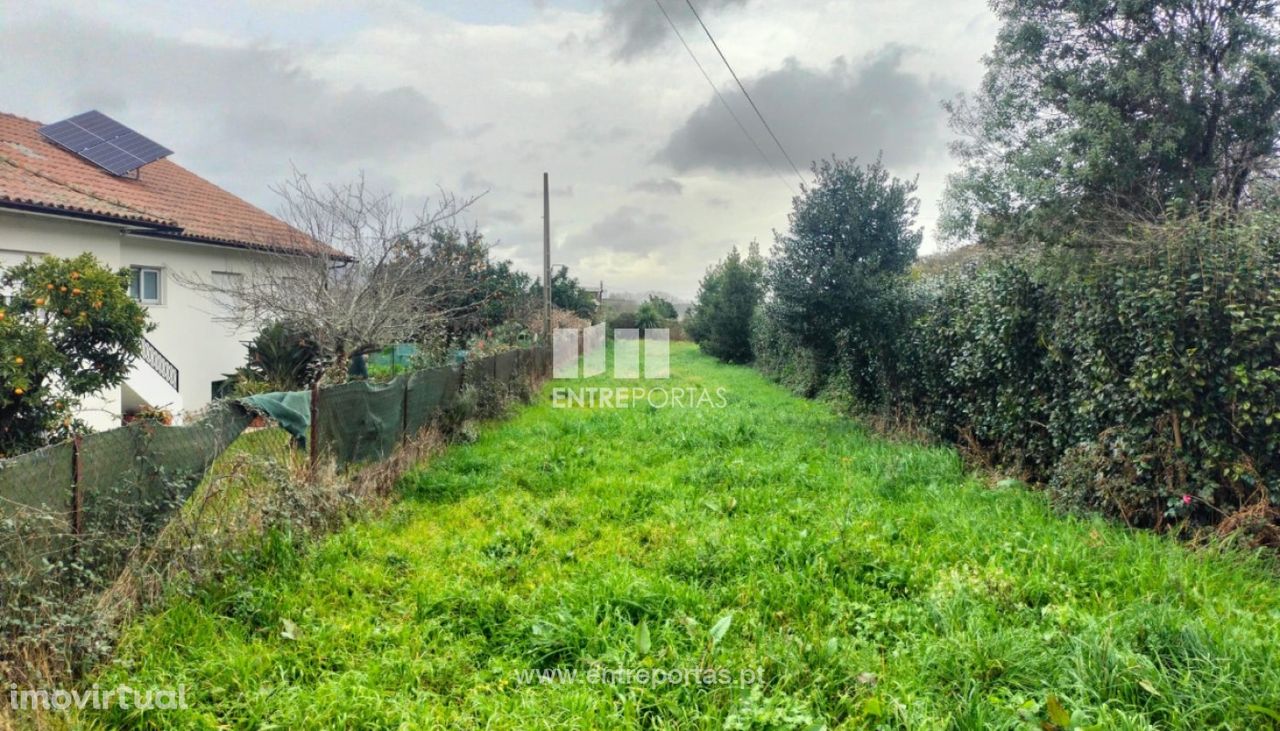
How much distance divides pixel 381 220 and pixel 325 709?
30.8 ft

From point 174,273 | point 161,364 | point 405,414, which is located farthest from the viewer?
point 174,273

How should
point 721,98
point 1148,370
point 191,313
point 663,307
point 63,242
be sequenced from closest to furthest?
point 1148,370
point 63,242
point 721,98
point 191,313
point 663,307

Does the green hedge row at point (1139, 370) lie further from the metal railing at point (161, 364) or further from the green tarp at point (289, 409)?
the metal railing at point (161, 364)

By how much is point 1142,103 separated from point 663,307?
1207 inches

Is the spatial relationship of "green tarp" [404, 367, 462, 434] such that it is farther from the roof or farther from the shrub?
the shrub

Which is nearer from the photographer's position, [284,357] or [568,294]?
[284,357]

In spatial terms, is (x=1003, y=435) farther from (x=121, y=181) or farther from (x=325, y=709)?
(x=121, y=181)

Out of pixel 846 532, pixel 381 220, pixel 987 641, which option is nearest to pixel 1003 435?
pixel 846 532

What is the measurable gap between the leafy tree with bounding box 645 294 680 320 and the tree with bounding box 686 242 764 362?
43.4ft

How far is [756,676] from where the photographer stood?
8.52ft

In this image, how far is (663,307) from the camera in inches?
1540

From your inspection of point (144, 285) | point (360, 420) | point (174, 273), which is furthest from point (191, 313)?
point (360, 420)

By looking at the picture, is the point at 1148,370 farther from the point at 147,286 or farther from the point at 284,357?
the point at 147,286

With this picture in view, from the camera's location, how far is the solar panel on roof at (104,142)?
38.3 ft
